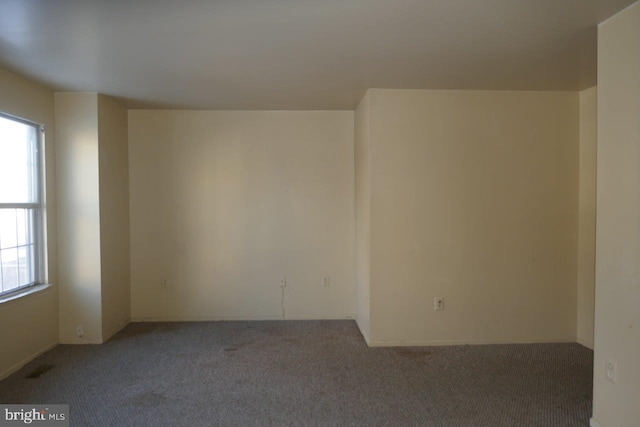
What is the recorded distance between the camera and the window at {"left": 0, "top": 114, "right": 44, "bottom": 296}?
3.12 metres

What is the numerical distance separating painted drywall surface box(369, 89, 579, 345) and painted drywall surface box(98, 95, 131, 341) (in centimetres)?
266

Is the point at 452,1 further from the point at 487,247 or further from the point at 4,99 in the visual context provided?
the point at 4,99

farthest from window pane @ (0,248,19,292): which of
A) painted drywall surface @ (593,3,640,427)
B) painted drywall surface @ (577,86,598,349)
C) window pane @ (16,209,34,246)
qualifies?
painted drywall surface @ (577,86,598,349)

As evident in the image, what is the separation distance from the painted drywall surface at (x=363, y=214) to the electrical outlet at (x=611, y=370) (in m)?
1.87

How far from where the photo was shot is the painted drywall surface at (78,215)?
12.1 feet

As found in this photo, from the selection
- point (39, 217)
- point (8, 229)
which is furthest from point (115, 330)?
point (8, 229)

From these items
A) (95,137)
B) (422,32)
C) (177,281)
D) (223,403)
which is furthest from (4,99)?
(422,32)

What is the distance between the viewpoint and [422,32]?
7.77ft

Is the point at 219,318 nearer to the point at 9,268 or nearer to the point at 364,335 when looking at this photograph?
the point at 364,335

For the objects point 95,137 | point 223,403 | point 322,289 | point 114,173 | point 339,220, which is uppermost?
point 95,137

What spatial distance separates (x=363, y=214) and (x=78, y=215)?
2.79 m

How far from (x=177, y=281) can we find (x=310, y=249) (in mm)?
1586

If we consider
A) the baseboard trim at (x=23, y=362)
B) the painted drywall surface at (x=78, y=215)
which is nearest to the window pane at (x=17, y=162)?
the painted drywall surface at (x=78, y=215)

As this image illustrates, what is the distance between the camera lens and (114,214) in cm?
405
